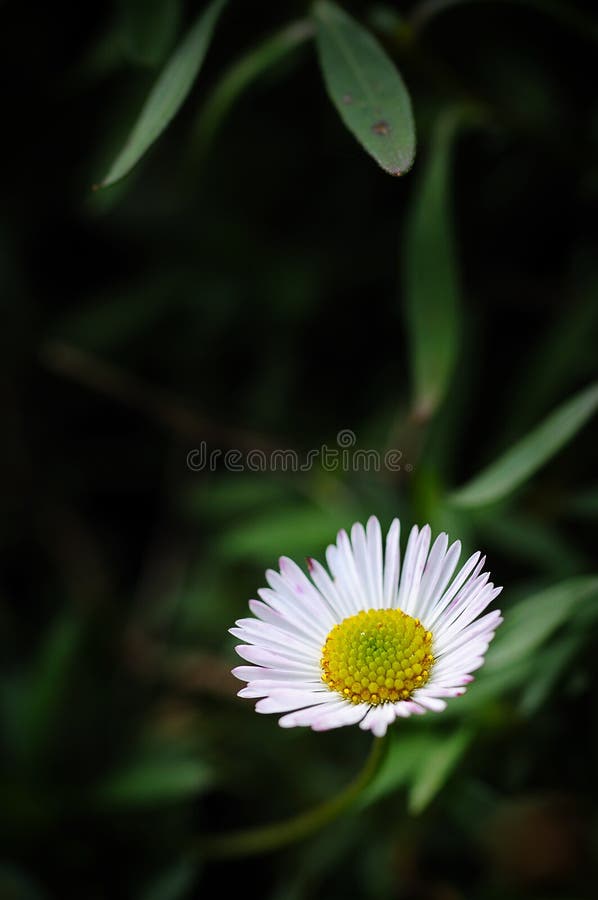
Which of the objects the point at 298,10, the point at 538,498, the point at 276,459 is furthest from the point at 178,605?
the point at 298,10

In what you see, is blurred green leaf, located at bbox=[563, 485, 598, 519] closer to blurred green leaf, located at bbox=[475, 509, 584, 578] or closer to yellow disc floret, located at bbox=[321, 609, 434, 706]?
blurred green leaf, located at bbox=[475, 509, 584, 578]

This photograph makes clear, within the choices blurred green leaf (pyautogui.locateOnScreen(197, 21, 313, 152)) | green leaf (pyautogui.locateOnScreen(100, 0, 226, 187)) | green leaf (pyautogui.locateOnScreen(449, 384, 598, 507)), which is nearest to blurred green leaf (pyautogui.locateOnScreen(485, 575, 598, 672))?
green leaf (pyautogui.locateOnScreen(449, 384, 598, 507))

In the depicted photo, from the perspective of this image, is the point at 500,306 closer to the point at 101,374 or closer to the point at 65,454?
the point at 101,374

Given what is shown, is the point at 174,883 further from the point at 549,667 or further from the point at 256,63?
the point at 256,63

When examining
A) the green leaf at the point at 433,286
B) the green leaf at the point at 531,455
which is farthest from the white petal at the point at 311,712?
the green leaf at the point at 433,286

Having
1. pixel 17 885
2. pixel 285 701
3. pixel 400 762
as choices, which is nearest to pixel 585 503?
pixel 400 762
